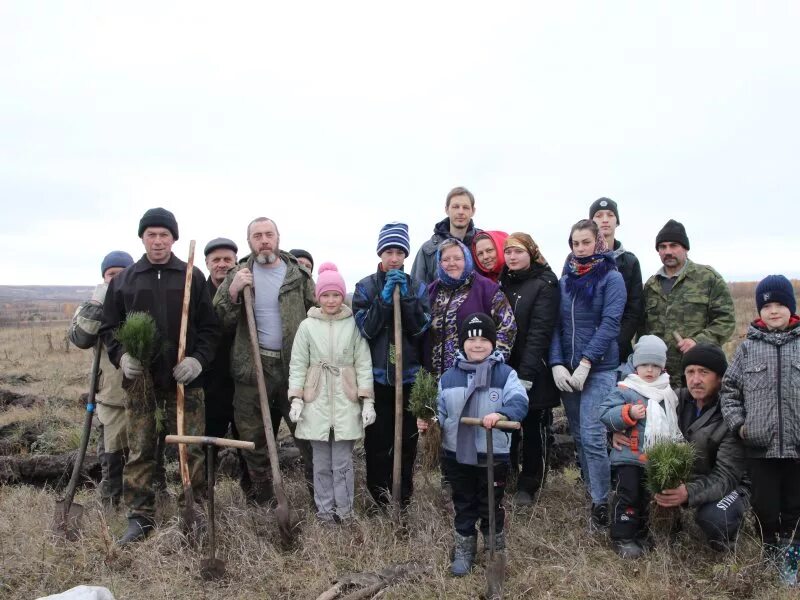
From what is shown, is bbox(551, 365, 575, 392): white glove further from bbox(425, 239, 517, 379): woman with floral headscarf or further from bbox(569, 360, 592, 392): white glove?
bbox(425, 239, 517, 379): woman with floral headscarf

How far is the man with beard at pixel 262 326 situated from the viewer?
5.32 meters

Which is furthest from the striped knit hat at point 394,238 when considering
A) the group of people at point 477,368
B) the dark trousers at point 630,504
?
the dark trousers at point 630,504

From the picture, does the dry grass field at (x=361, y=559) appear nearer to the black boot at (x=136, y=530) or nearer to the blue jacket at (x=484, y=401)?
the black boot at (x=136, y=530)

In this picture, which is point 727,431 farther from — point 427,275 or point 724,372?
point 427,275

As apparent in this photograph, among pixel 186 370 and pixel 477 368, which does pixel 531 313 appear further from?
pixel 186 370

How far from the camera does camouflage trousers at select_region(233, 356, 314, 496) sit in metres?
5.34

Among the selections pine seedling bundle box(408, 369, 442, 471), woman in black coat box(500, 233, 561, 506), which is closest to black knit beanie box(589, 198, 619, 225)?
woman in black coat box(500, 233, 561, 506)

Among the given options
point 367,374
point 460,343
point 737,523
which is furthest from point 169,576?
point 737,523

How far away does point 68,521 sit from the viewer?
514 centimetres

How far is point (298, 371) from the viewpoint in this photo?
4957 millimetres

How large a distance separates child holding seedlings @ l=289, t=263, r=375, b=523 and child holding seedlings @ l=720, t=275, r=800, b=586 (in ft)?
8.60

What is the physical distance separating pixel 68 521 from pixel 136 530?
2.21ft

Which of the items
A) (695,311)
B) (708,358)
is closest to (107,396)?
(708,358)

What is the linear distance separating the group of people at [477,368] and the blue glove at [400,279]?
0.01 m
